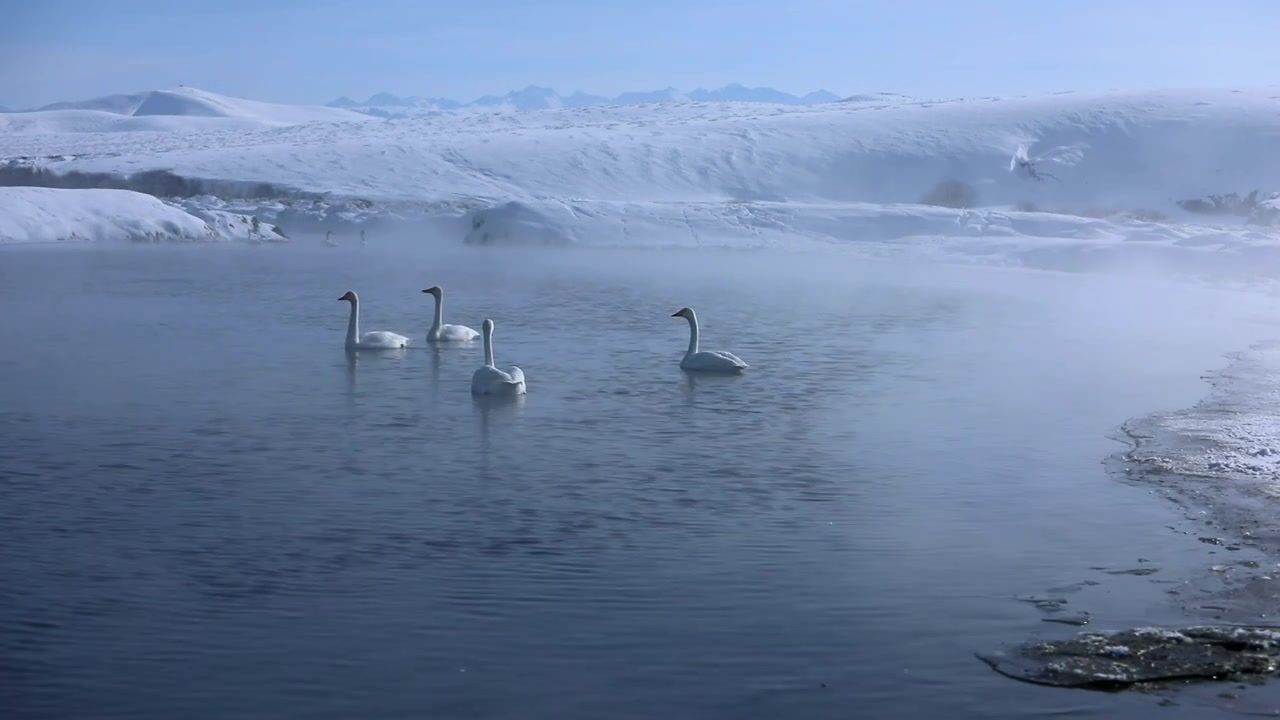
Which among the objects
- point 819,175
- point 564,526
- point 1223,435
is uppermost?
point 819,175

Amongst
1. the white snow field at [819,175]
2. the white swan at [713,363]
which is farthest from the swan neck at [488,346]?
the white snow field at [819,175]

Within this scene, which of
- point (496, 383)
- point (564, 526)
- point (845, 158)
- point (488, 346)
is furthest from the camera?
point (845, 158)

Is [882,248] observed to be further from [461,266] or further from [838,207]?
[461,266]

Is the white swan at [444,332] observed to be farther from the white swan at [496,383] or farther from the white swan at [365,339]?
the white swan at [496,383]

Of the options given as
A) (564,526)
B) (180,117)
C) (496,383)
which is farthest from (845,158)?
(180,117)

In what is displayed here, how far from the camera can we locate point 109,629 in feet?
20.0

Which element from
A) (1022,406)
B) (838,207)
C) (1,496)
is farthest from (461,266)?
(1,496)

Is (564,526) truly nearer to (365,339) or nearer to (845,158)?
(365,339)

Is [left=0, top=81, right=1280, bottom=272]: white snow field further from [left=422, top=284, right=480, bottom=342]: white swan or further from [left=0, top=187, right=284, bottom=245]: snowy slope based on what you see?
[left=422, top=284, right=480, bottom=342]: white swan

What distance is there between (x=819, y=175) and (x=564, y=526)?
49148mm

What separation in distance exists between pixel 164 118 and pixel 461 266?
314 ft

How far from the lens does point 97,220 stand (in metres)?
37.0

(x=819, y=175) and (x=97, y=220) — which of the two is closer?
(x=97, y=220)

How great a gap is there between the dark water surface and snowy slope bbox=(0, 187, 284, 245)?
19.7 meters
